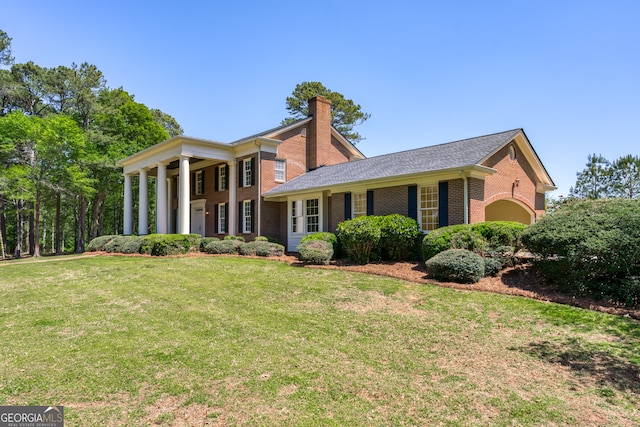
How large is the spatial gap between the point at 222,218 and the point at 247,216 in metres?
3.11

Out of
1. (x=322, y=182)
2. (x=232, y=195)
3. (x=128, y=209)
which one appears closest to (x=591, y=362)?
(x=322, y=182)

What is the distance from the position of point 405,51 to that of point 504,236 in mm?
6916

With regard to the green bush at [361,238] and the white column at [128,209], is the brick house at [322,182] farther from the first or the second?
the green bush at [361,238]

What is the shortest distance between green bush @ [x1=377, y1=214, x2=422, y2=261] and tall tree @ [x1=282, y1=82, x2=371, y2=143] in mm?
26261

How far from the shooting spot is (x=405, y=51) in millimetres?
12648

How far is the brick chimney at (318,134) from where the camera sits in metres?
23.3

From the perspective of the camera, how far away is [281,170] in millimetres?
22141

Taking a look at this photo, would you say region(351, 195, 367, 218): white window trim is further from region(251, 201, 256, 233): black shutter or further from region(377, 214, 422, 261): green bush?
region(251, 201, 256, 233): black shutter

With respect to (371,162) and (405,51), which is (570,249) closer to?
(405,51)

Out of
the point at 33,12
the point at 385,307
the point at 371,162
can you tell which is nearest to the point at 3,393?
the point at 385,307

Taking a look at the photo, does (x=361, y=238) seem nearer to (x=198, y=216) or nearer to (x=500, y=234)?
(x=500, y=234)

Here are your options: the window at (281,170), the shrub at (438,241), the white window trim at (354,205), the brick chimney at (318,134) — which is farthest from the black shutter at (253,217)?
the shrub at (438,241)

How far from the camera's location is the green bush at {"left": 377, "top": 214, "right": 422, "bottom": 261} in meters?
13.3

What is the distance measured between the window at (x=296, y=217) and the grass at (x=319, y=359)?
405 inches
